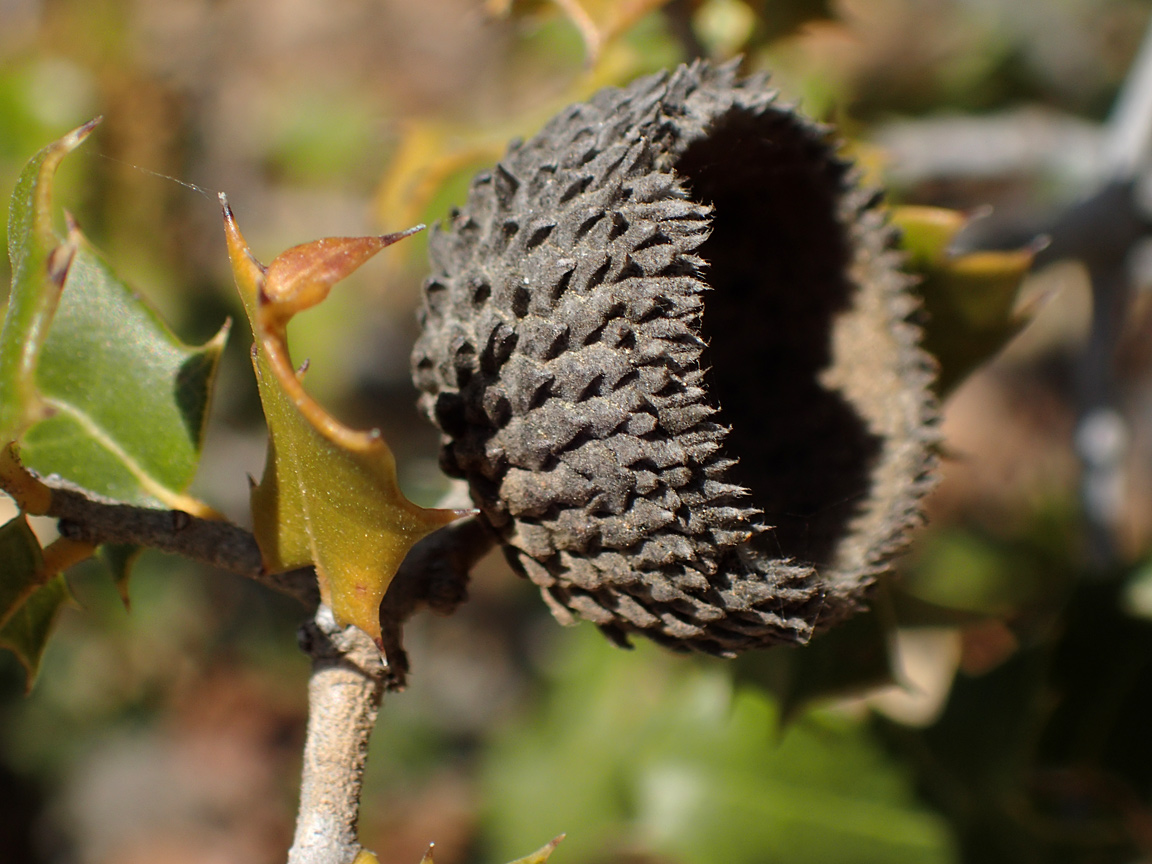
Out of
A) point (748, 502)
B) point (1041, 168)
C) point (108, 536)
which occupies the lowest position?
point (1041, 168)

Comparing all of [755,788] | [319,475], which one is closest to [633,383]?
[319,475]

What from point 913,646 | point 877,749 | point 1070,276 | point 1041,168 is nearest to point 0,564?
point 877,749

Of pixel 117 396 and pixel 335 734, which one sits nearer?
pixel 335 734

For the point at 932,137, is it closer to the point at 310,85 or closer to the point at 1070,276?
the point at 1070,276

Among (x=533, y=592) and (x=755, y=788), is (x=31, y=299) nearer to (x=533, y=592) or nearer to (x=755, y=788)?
(x=755, y=788)

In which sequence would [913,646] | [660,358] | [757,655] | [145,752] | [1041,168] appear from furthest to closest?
[145,752]
[913,646]
[1041,168]
[757,655]
[660,358]
